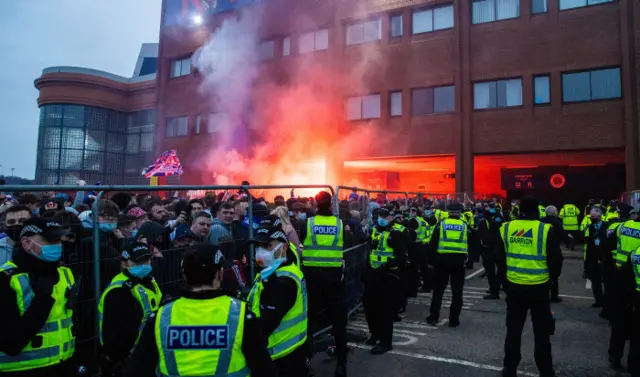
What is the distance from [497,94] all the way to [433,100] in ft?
9.40

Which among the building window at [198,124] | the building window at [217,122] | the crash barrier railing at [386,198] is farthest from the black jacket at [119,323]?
the building window at [198,124]

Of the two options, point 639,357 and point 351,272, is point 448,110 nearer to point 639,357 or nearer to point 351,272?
point 351,272

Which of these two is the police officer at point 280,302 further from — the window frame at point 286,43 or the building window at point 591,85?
the window frame at point 286,43

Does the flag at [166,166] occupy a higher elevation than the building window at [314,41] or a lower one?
lower

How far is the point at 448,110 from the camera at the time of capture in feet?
66.1

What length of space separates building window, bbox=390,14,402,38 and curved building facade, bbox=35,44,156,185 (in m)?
18.7

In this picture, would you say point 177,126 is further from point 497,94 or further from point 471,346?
point 471,346

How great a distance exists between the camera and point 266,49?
2469cm

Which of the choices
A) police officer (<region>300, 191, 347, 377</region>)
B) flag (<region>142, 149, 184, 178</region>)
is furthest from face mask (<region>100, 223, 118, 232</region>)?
flag (<region>142, 149, 184, 178</region>)

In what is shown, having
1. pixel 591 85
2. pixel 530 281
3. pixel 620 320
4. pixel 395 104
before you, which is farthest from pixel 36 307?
pixel 591 85

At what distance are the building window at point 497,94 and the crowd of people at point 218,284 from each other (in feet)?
45.1

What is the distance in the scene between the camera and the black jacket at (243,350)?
6.40 feet

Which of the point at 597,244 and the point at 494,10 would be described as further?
the point at 494,10

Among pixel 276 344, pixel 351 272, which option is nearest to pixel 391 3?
pixel 351 272
